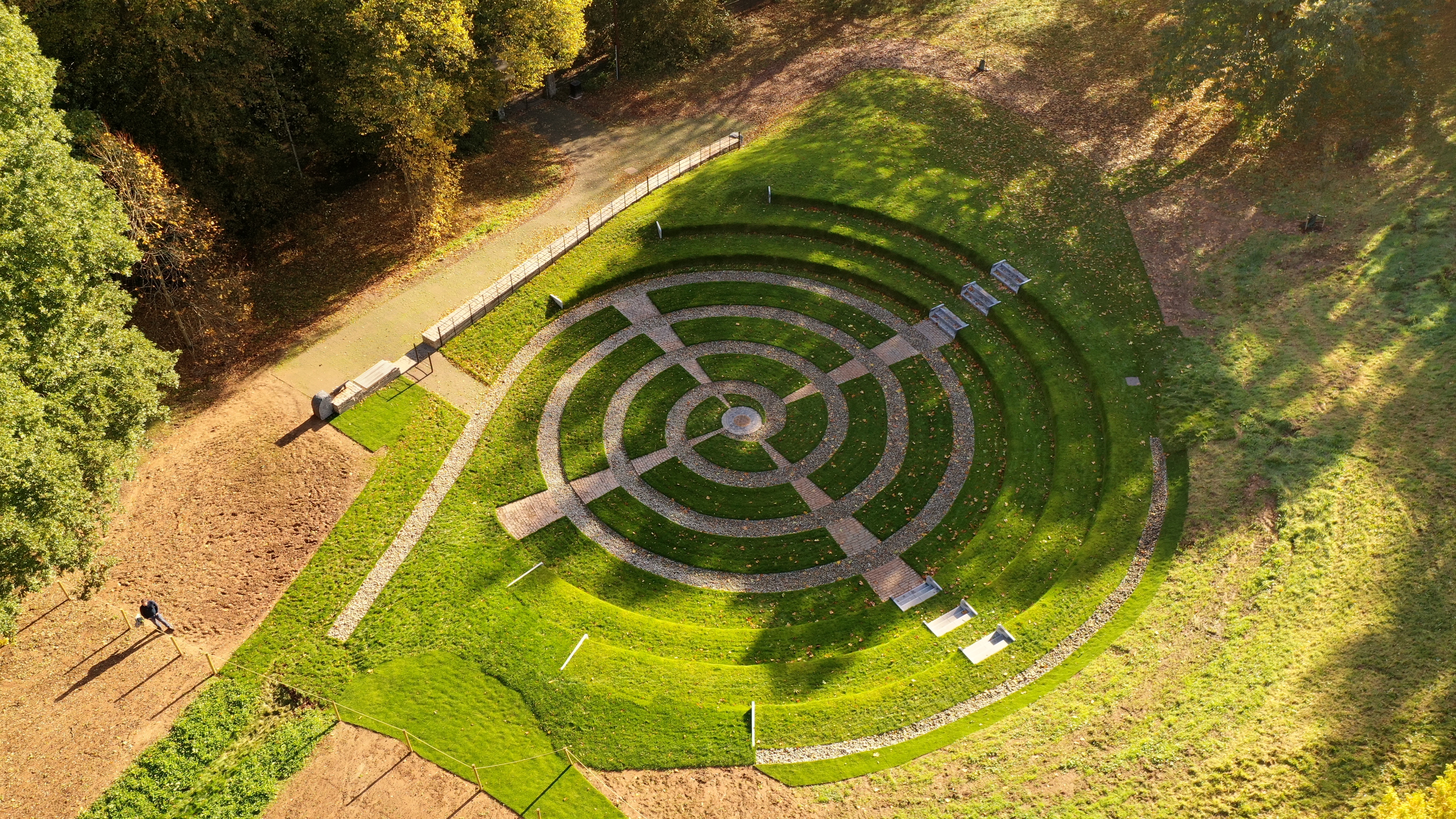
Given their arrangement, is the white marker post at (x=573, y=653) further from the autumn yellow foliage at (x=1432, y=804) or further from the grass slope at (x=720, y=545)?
the autumn yellow foliage at (x=1432, y=804)

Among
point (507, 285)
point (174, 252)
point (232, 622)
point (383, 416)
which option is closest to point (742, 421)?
point (507, 285)

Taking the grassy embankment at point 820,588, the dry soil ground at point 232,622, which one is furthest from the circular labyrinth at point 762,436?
the dry soil ground at point 232,622

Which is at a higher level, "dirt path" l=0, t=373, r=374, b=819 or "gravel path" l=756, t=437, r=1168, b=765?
"dirt path" l=0, t=373, r=374, b=819

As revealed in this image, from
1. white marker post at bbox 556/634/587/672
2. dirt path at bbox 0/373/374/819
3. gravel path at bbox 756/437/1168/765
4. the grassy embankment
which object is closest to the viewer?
gravel path at bbox 756/437/1168/765

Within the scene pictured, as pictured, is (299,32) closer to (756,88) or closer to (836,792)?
(756,88)

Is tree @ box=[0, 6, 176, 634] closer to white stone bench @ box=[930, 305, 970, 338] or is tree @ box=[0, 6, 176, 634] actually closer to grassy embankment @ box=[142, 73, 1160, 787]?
grassy embankment @ box=[142, 73, 1160, 787]

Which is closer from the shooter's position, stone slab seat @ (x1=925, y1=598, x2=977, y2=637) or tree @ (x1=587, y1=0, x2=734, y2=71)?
stone slab seat @ (x1=925, y1=598, x2=977, y2=637)

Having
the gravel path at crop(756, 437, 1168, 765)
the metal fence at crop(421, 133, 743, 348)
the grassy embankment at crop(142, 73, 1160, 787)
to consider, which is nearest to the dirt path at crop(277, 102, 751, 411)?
the metal fence at crop(421, 133, 743, 348)
